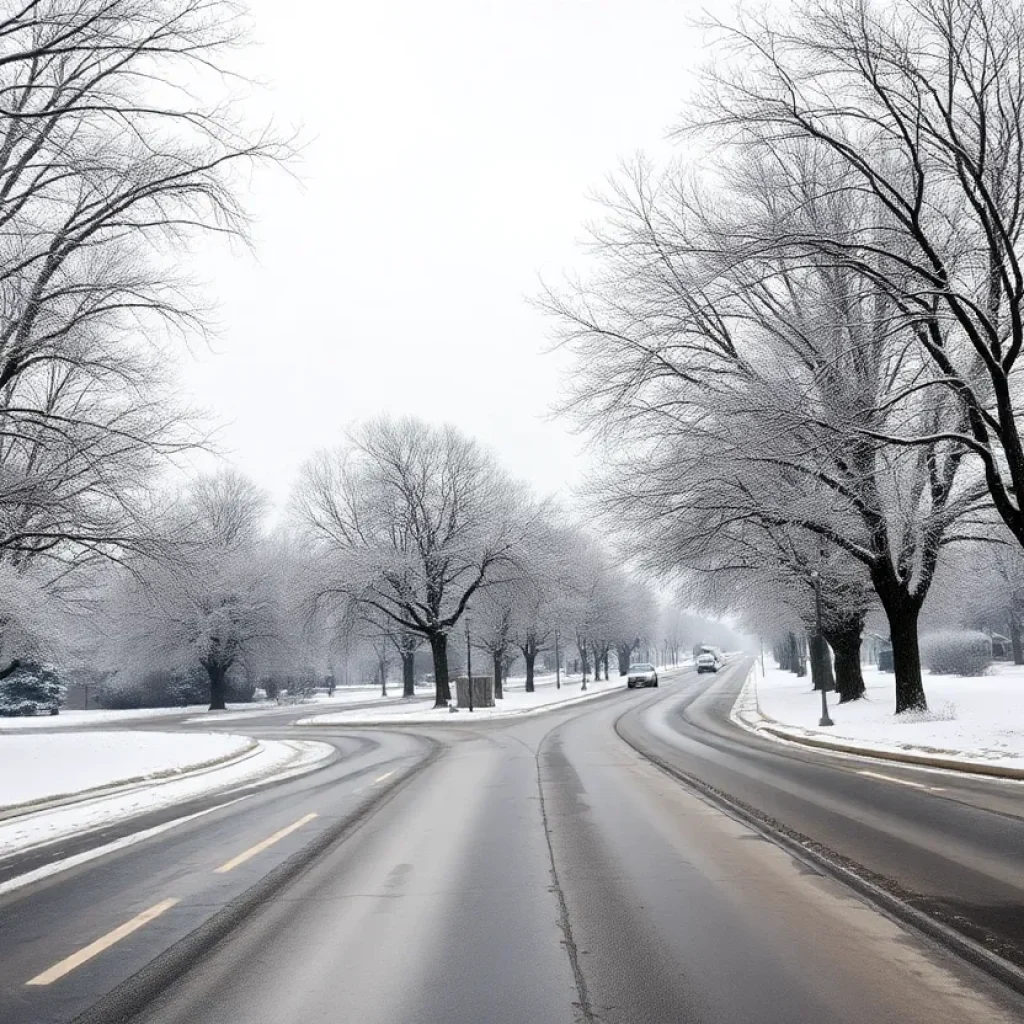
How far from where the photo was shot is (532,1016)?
14.0 ft

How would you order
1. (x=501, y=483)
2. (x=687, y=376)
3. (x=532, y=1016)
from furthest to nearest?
(x=501, y=483)
(x=687, y=376)
(x=532, y=1016)

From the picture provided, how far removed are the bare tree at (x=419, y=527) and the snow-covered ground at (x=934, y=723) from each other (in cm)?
1457

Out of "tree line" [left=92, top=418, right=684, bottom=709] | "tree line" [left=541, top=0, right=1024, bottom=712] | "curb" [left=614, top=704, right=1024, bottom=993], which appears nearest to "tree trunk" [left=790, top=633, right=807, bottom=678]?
"tree line" [left=92, top=418, right=684, bottom=709]

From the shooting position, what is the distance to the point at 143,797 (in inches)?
557

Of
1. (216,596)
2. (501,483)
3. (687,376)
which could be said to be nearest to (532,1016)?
(687,376)

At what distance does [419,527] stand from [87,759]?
1116 inches

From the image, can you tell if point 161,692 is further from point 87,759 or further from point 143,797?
point 143,797

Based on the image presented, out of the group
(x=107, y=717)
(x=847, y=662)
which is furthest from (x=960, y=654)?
(x=107, y=717)

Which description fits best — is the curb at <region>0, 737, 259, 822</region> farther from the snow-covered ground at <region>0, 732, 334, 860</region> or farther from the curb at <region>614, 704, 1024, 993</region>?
the curb at <region>614, 704, 1024, 993</region>

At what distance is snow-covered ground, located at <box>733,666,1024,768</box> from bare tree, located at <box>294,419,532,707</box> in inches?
574

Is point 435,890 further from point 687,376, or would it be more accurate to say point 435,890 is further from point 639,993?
point 687,376

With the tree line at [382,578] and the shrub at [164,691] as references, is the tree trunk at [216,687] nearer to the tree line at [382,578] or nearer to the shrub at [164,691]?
the tree line at [382,578]

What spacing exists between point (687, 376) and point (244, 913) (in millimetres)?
16785

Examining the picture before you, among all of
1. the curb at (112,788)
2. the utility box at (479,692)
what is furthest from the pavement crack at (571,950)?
the utility box at (479,692)
